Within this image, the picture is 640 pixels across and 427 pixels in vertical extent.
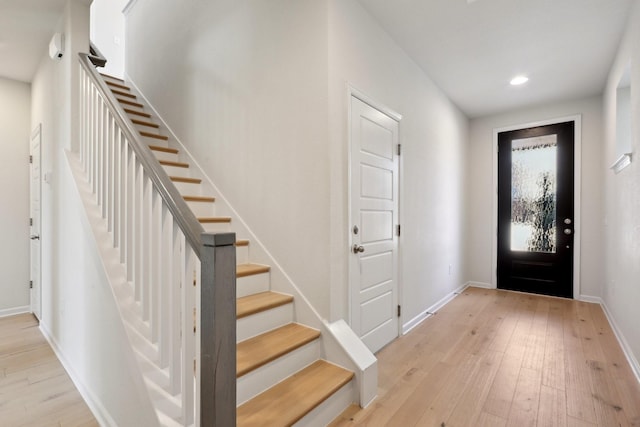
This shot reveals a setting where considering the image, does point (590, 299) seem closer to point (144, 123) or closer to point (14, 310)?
point (144, 123)

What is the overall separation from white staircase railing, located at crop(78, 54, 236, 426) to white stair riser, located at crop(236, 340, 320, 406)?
0.46 metres

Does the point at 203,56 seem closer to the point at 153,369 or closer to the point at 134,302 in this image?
the point at 134,302

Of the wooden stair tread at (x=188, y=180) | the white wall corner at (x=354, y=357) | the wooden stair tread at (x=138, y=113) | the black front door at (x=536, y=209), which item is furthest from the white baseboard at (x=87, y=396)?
the black front door at (x=536, y=209)

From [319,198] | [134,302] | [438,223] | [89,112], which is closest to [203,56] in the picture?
[89,112]

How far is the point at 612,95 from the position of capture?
3127 millimetres

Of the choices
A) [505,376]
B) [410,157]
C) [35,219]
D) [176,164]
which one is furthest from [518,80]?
[35,219]

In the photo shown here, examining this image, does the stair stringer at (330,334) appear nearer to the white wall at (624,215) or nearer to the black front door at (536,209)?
the white wall at (624,215)

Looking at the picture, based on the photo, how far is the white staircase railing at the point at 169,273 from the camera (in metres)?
0.93

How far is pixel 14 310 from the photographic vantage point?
11.5 feet

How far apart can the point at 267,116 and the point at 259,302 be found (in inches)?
54.6

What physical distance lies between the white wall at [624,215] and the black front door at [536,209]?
0.56 m

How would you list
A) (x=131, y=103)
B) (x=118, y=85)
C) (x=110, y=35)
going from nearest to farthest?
(x=131, y=103)
(x=118, y=85)
(x=110, y=35)

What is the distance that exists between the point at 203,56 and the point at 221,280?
2.82 metres

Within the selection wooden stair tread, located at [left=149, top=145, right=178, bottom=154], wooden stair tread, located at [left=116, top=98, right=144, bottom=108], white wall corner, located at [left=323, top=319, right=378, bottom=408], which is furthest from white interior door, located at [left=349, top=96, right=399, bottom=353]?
wooden stair tread, located at [left=116, top=98, right=144, bottom=108]
